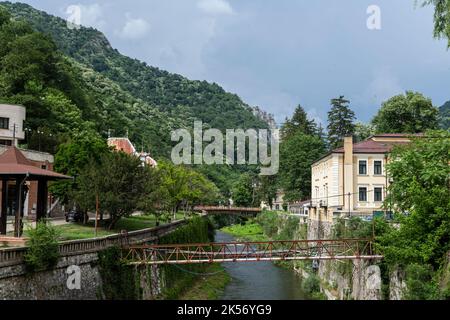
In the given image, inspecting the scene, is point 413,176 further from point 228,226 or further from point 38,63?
point 228,226

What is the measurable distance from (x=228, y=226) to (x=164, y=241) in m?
87.1

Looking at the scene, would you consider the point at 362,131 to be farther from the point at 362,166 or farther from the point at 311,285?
the point at 311,285

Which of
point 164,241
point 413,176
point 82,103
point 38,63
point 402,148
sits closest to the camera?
point 413,176

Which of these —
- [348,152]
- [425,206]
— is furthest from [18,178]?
[348,152]

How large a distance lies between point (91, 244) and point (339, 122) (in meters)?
76.9

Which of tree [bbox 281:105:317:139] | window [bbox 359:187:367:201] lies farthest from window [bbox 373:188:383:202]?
tree [bbox 281:105:317:139]

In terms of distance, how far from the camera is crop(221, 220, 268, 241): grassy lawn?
10364 centimetres

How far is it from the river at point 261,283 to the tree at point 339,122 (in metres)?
40.3

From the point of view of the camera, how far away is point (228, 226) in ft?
461

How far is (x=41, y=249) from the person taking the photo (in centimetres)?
2948

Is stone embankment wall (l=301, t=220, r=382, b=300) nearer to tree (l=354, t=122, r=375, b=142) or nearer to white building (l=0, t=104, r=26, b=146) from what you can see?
white building (l=0, t=104, r=26, b=146)

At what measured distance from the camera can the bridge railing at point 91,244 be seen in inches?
→ 1069
